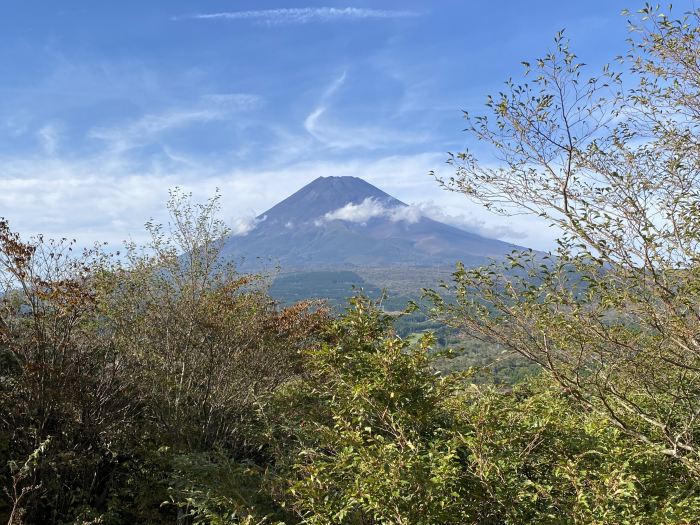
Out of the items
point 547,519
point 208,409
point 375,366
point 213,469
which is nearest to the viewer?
point 547,519

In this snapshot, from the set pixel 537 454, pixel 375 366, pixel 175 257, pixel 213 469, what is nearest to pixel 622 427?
pixel 537 454

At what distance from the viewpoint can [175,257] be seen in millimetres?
10164

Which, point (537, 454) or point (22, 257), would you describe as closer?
point (537, 454)

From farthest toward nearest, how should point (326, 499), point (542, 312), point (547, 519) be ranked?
point (542, 312), point (326, 499), point (547, 519)

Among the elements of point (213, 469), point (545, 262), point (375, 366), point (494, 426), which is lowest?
point (213, 469)

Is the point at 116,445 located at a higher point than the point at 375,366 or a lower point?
lower

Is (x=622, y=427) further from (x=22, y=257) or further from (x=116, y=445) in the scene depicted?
(x=22, y=257)

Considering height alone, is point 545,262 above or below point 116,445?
above

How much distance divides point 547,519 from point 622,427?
3.93 feet

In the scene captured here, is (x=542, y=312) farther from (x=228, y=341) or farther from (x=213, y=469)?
(x=228, y=341)

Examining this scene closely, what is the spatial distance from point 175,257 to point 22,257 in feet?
11.8

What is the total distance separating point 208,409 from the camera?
8.87 meters

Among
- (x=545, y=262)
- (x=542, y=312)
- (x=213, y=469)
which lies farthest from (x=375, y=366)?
(x=213, y=469)

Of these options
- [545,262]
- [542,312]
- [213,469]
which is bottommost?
[213,469]
